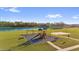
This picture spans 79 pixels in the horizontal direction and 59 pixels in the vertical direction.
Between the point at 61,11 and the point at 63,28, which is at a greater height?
the point at 61,11

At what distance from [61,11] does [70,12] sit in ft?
0.36

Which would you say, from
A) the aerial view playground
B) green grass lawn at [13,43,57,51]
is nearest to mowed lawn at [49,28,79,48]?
the aerial view playground

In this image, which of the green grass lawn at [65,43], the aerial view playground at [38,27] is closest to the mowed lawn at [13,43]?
the aerial view playground at [38,27]

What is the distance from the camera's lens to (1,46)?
9.76ft

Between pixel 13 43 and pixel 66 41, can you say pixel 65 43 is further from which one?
pixel 13 43

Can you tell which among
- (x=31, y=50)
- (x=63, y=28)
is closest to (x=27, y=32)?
(x=31, y=50)

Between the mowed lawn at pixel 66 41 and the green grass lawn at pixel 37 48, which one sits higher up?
the mowed lawn at pixel 66 41

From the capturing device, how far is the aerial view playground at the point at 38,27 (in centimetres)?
297

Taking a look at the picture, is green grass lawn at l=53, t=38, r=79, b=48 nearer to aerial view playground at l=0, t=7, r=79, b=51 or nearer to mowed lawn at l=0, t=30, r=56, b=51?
aerial view playground at l=0, t=7, r=79, b=51

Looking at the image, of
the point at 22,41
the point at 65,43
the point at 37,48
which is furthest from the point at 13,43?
the point at 65,43

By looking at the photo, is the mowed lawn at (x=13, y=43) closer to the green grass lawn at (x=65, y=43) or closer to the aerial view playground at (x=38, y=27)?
the aerial view playground at (x=38, y=27)

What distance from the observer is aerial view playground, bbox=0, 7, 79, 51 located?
2971 millimetres
